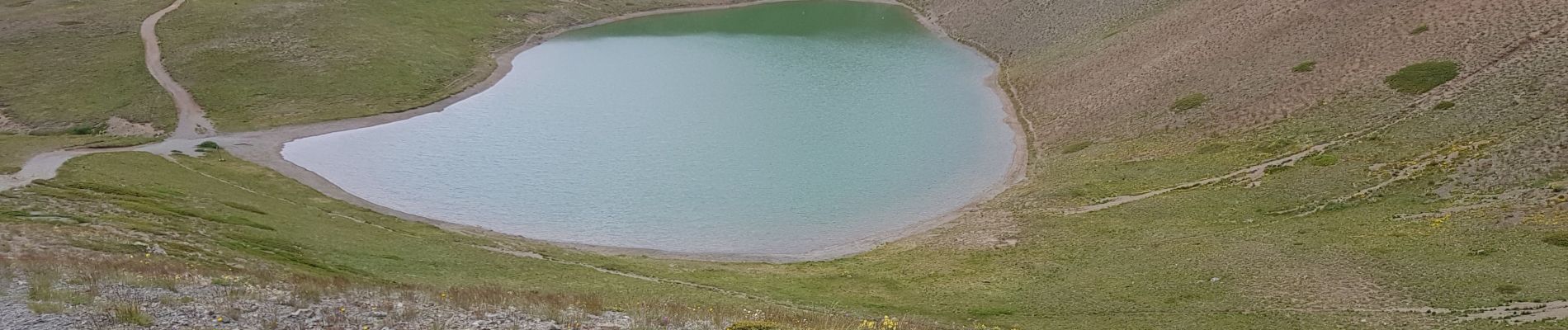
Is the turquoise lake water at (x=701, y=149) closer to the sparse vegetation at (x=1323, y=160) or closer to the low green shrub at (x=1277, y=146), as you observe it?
the low green shrub at (x=1277, y=146)

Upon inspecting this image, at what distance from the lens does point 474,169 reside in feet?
184

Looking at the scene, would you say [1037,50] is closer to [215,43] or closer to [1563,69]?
[1563,69]

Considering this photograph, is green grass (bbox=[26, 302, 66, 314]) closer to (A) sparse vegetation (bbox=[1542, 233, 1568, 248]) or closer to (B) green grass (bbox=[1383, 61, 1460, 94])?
(A) sparse vegetation (bbox=[1542, 233, 1568, 248])

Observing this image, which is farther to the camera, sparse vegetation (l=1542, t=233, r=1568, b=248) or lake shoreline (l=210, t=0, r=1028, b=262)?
lake shoreline (l=210, t=0, r=1028, b=262)

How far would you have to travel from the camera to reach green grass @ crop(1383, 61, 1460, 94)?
47.6 metres

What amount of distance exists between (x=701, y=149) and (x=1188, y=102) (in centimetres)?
2730

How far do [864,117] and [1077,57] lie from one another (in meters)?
17.8

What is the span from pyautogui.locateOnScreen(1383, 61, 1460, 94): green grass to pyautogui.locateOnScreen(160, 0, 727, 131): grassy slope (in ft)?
199

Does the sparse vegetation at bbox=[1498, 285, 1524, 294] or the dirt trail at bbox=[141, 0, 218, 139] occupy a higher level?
the dirt trail at bbox=[141, 0, 218, 139]

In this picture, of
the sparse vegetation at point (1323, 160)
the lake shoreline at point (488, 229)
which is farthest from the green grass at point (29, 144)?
the sparse vegetation at point (1323, 160)

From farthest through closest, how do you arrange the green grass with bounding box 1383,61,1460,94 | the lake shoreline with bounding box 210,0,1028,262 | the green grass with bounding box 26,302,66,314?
the green grass with bounding box 1383,61,1460,94 → the lake shoreline with bounding box 210,0,1028,262 → the green grass with bounding box 26,302,66,314

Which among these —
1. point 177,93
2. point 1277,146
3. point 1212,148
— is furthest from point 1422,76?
point 177,93

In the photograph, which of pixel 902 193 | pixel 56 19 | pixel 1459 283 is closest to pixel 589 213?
pixel 902 193

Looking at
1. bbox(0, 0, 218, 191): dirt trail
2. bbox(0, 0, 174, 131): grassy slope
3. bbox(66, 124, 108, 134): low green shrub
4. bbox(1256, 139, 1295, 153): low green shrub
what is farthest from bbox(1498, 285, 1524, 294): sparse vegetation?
bbox(66, 124, 108, 134): low green shrub
